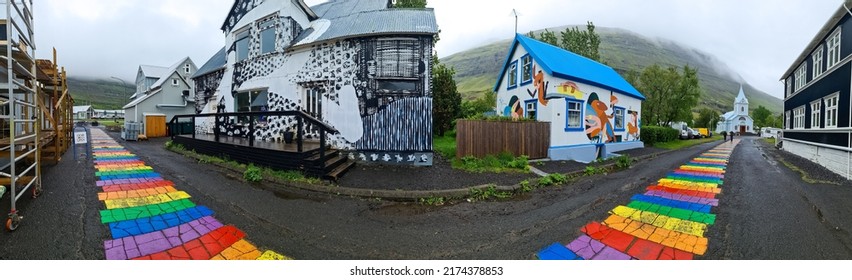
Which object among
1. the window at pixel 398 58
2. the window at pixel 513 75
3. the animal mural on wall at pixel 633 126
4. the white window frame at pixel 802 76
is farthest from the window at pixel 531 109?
the white window frame at pixel 802 76

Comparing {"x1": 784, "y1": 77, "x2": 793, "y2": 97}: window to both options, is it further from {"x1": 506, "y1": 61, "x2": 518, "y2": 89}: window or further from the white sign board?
the white sign board

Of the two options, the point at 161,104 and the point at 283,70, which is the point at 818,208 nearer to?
the point at 283,70

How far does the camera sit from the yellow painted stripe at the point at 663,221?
3250 mm

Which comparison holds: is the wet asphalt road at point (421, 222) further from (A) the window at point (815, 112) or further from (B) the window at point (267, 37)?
(A) the window at point (815, 112)

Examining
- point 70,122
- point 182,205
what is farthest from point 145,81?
point 182,205

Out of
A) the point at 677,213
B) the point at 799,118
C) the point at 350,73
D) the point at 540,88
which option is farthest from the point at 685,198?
the point at 799,118

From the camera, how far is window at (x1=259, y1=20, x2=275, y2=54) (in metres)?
9.09

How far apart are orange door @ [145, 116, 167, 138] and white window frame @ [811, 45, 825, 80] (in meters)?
28.9

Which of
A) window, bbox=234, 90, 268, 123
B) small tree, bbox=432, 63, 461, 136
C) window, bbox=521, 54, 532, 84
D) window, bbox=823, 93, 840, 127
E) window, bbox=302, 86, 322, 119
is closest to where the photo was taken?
window, bbox=823, 93, 840, 127

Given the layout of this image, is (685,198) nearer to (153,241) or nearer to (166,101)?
(153,241)

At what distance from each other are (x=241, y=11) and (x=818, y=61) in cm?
1746

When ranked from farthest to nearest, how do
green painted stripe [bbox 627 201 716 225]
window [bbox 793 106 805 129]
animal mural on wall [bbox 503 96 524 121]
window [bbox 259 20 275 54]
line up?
animal mural on wall [bbox 503 96 524 121] → window [bbox 793 106 805 129] → window [bbox 259 20 275 54] → green painted stripe [bbox 627 201 716 225]

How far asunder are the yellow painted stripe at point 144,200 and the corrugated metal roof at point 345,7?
6.24 metres

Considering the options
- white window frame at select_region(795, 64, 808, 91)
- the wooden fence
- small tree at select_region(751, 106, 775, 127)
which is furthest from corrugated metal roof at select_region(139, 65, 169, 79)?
small tree at select_region(751, 106, 775, 127)
